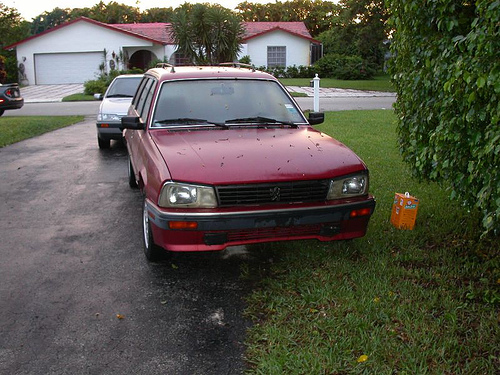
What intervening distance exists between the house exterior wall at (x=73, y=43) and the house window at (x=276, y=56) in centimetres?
1004

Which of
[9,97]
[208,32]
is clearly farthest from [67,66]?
[9,97]

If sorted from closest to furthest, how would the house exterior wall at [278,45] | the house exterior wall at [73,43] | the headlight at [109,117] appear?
the headlight at [109,117]
the house exterior wall at [73,43]
the house exterior wall at [278,45]

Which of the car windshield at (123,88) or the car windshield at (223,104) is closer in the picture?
the car windshield at (223,104)

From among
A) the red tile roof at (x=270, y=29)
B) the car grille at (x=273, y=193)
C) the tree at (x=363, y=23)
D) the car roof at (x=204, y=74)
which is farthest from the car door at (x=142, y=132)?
the red tile roof at (x=270, y=29)

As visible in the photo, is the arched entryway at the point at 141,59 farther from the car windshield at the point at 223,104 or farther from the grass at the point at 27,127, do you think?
the car windshield at the point at 223,104

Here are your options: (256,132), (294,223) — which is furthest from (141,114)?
(294,223)

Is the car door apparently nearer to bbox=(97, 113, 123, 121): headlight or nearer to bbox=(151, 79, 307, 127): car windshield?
bbox=(151, 79, 307, 127): car windshield

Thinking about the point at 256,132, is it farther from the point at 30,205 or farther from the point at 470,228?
the point at 30,205

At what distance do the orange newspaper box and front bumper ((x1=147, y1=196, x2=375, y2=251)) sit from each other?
43.0 inches

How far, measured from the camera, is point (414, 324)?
146 inches

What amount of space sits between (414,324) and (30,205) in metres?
5.35

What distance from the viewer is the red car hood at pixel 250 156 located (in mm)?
4328

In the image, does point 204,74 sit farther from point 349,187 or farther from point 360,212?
point 360,212

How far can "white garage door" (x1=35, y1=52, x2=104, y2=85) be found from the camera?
39906 millimetres
